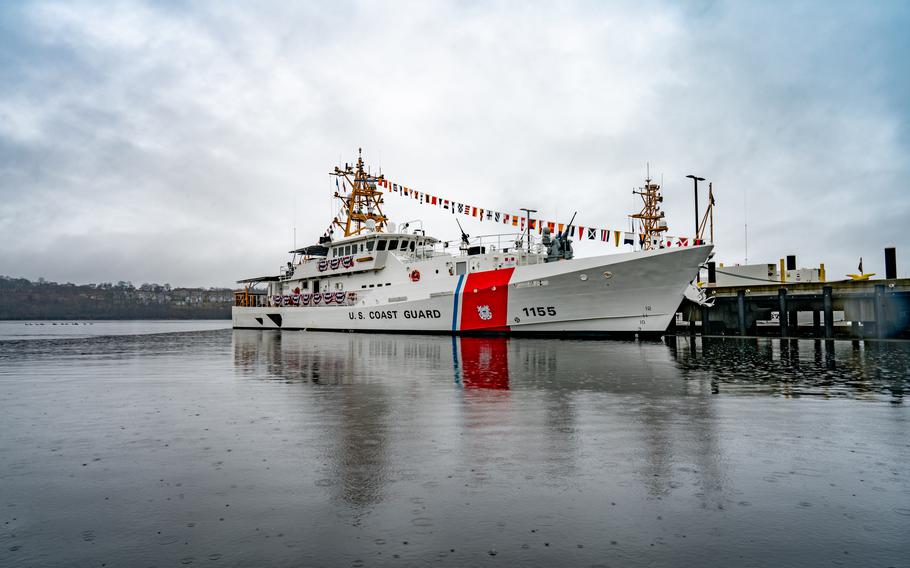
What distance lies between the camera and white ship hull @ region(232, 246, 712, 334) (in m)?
21.8

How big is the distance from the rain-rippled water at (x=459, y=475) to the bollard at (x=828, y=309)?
16.4m

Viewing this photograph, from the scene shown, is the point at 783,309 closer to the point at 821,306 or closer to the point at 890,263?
the point at 821,306

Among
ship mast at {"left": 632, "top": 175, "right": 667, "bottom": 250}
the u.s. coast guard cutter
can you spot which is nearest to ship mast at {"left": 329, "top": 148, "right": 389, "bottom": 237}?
the u.s. coast guard cutter

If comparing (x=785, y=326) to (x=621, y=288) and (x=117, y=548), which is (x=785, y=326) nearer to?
(x=621, y=288)

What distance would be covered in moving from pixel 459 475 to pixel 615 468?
48.0 inches

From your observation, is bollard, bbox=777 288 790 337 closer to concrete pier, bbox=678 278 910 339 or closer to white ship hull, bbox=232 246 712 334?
concrete pier, bbox=678 278 910 339

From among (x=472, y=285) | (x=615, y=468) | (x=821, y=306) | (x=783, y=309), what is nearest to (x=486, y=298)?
(x=472, y=285)

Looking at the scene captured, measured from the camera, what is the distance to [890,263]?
2447 centimetres

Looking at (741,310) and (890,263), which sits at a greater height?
(890,263)

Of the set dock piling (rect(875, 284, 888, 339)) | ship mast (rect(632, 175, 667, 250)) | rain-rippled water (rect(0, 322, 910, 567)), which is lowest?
rain-rippled water (rect(0, 322, 910, 567))

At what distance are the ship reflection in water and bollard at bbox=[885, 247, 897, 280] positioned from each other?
17.8m

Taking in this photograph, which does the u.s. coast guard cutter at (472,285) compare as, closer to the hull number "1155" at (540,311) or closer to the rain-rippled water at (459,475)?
the hull number "1155" at (540,311)

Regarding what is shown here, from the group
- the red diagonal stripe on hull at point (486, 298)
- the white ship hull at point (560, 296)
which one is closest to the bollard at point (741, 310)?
the white ship hull at point (560, 296)

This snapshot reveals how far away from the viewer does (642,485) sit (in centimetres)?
420
